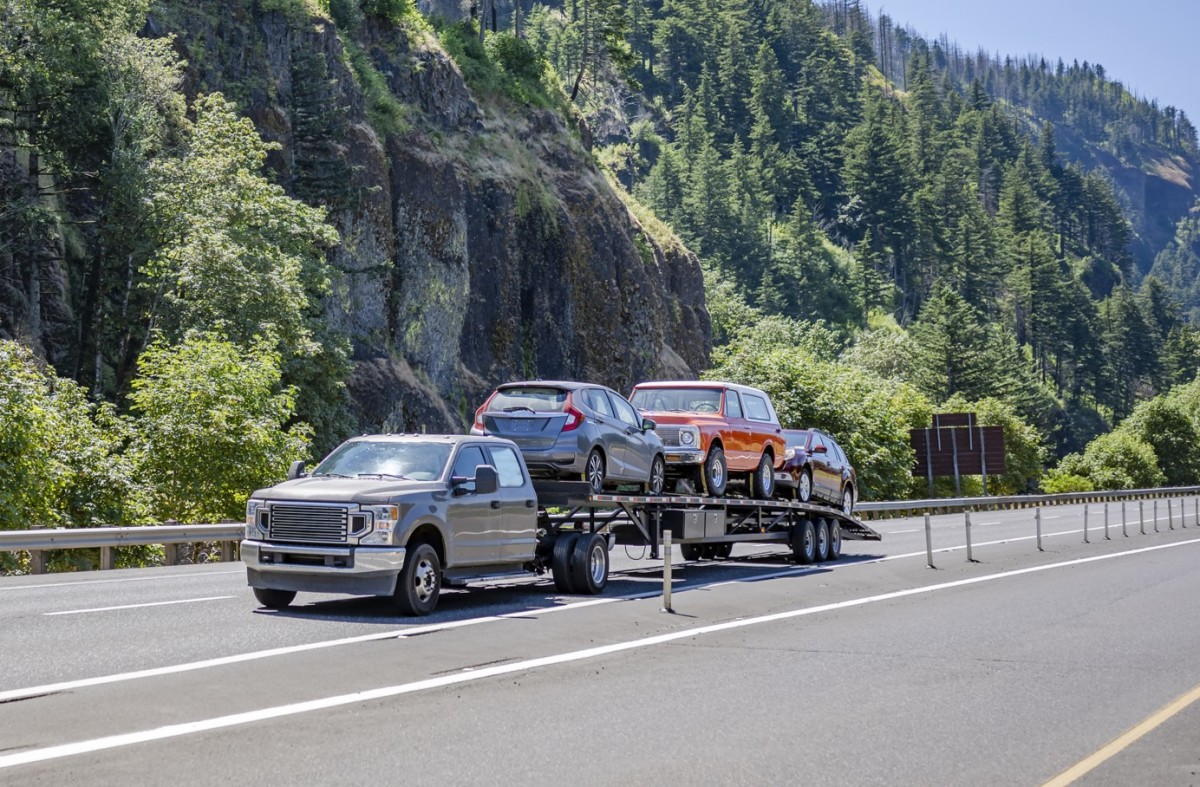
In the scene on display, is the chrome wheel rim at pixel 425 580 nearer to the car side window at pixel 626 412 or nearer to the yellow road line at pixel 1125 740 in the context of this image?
the car side window at pixel 626 412

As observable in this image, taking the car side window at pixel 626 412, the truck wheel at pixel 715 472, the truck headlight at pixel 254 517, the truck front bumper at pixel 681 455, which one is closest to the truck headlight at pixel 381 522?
the truck headlight at pixel 254 517

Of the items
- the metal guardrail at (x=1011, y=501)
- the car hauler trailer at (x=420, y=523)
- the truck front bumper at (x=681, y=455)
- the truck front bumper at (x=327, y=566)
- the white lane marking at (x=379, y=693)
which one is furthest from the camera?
the metal guardrail at (x=1011, y=501)

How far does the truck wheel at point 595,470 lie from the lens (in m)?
16.3

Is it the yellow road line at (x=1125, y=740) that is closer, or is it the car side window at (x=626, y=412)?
the yellow road line at (x=1125, y=740)

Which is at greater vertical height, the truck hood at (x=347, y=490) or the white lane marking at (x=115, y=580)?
the truck hood at (x=347, y=490)

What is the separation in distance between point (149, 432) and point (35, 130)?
14483 mm

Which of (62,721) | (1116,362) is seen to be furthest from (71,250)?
(1116,362)

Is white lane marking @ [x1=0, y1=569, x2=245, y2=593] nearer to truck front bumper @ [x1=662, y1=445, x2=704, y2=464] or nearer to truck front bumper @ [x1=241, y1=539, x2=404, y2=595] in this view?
truck front bumper @ [x1=241, y1=539, x2=404, y2=595]

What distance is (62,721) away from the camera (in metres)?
7.64

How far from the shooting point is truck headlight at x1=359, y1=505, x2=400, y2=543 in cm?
1267

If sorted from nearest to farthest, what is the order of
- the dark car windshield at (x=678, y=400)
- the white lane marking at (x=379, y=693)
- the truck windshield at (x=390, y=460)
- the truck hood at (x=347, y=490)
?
the white lane marking at (x=379, y=693), the truck hood at (x=347, y=490), the truck windshield at (x=390, y=460), the dark car windshield at (x=678, y=400)

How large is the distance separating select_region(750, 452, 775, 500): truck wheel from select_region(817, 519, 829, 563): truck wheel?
6.29 ft

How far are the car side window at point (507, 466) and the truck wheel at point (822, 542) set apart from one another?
998cm

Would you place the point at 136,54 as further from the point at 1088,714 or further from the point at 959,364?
the point at 959,364
